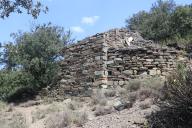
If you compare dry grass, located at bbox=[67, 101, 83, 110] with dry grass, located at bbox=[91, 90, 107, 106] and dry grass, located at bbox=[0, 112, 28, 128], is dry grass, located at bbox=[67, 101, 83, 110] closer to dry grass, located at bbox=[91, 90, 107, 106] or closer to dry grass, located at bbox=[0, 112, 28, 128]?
dry grass, located at bbox=[91, 90, 107, 106]

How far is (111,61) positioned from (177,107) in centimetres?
714

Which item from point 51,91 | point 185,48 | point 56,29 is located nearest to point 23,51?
point 51,91

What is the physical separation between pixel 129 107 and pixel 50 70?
26.0 ft

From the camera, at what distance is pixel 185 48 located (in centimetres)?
1720

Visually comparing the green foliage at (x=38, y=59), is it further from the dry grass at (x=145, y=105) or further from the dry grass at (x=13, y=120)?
the dry grass at (x=145, y=105)

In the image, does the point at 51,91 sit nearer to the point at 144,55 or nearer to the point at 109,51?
the point at 109,51

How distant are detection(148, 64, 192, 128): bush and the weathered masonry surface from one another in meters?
5.71

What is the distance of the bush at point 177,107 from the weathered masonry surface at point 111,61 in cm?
571

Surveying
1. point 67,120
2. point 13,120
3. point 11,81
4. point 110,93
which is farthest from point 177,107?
point 11,81

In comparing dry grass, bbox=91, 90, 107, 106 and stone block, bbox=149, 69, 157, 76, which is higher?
stone block, bbox=149, 69, 157, 76

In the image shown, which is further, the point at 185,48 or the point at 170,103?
the point at 185,48

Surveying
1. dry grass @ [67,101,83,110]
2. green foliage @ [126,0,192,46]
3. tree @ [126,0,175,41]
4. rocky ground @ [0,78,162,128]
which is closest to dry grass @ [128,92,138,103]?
rocky ground @ [0,78,162,128]

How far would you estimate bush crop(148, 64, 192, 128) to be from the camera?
955 cm

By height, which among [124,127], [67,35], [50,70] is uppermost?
[67,35]
